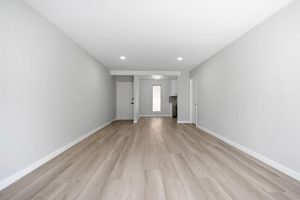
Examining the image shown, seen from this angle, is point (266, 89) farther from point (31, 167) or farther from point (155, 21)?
point (31, 167)

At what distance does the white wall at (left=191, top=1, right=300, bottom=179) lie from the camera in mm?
2106

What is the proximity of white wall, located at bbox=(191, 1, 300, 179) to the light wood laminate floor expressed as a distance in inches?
14.6

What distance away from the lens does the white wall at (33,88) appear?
185cm

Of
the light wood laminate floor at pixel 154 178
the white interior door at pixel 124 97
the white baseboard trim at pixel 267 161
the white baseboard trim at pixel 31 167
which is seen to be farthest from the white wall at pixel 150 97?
the light wood laminate floor at pixel 154 178

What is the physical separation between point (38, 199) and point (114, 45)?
3.29 metres

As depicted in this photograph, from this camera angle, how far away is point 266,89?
2.58 metres

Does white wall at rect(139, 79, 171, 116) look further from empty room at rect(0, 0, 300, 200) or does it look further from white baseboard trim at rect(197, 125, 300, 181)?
white baseboard trim at rect(197, 125, 300, 181)

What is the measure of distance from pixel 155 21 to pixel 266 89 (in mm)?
2150

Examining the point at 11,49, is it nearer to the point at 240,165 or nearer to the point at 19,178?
the point at 19,178

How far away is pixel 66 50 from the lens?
3301 millimetres

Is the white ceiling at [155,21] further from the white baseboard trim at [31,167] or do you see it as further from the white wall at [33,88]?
the white baseboard trim at [31,167]

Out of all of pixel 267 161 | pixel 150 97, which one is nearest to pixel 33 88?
pixel 267 161

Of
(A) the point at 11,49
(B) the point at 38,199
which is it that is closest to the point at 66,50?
(A) the point at 11,49

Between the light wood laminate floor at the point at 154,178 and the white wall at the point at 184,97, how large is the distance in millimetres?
4137
